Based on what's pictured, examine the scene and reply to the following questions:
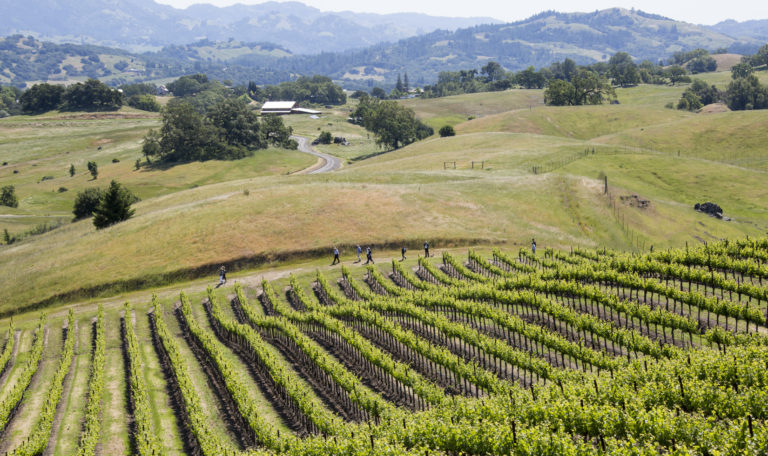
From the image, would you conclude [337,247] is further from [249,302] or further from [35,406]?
[35,406]

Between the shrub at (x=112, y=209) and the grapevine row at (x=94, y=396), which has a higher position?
the shrub at (x=112, y=209)

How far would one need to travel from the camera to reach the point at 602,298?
45281mm

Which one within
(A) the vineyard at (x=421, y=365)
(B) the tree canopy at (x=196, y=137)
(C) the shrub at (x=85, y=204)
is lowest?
(A) the vineyard at (x=421, y=365)

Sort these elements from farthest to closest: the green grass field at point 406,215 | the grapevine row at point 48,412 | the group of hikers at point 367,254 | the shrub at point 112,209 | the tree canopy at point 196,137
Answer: the tree canopy at point 196,137, the shrub at point 112,209, the green grass field at point 406,215, the group of hikers at point 367,254, the grapevine row at point 48,412

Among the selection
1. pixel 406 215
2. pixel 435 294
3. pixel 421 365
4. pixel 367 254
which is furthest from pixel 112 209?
pixel 421 365

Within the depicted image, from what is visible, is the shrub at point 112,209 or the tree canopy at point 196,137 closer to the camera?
the shrub at point 112,209


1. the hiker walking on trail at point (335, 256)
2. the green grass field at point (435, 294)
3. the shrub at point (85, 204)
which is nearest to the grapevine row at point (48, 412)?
the green grass field at point (435, 294)

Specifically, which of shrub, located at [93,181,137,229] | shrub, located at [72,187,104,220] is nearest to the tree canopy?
shrub, located at [72,187,104,220]

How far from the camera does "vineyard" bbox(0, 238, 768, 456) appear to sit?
26031 millimetres

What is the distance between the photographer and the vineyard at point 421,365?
85.4 feet

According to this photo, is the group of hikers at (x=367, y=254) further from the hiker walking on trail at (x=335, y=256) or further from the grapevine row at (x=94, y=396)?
the grapevine row at (x=94, y=396)

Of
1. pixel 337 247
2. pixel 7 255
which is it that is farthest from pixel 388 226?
pixel 7 255

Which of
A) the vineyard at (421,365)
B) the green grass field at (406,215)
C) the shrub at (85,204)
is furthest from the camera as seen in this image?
the shrub at (85,204)

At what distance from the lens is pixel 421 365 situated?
40.1 metres
